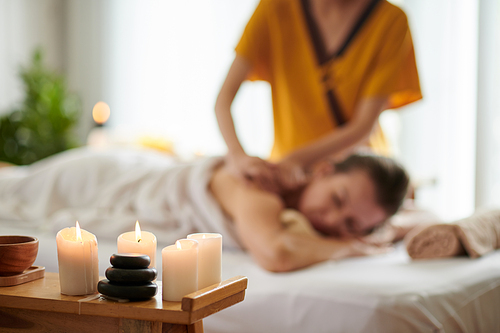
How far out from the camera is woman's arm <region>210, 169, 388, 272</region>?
1.25m

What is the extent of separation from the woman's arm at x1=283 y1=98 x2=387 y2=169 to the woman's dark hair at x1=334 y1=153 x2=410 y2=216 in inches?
6.4

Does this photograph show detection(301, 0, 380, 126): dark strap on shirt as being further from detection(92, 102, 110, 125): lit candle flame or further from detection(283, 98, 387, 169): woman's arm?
detection(92, 102, 110, 125): lit candle flame

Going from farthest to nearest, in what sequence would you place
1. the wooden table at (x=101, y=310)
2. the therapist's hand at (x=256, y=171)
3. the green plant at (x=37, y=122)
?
the green plant at (x=37, y=122) → the therapist's hand at (x=256, y=171) → the wooden table at (x=101, y=310)

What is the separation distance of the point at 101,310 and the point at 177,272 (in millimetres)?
111

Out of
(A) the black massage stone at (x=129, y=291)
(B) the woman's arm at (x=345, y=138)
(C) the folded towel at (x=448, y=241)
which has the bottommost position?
(C) the folded towel at (x=448, y=241)

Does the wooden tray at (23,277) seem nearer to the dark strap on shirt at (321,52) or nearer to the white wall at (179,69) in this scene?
the dark strap on shirt at (321,52)

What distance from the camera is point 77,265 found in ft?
2.23

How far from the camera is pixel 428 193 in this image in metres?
3.27

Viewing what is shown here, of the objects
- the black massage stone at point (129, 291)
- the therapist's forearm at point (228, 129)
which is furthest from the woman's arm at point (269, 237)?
the black massage stone at point (129, 291)

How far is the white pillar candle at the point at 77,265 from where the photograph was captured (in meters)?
0.68

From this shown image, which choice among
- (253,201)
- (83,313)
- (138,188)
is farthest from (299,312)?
(138,188)

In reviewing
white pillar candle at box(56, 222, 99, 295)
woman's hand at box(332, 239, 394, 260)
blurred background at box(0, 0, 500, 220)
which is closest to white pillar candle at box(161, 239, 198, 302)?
white pillar candle at box(56, 222, 99, 295)

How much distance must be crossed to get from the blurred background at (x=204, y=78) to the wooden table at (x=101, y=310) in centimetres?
177

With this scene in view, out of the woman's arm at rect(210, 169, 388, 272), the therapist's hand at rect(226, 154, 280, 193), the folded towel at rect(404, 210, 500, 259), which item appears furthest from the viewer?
the therapist's hand at rect(226, 154, 280, 193)
